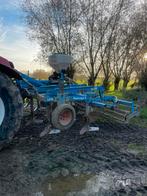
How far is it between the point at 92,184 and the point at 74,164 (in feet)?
1.58

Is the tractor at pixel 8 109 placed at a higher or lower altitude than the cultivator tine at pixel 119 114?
higher

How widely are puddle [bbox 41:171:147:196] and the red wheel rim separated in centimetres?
167

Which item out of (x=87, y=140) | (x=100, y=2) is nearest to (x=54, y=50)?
(x=100, y=2)

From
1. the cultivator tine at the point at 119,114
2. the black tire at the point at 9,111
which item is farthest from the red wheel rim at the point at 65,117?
the black tire at the point at 9,111

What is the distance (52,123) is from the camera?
416cm

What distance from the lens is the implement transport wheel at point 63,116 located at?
410 cm

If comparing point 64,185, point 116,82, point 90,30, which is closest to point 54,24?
point 90,30

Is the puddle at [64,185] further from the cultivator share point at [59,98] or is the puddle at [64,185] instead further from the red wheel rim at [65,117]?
the red wheel rim at [65,117]

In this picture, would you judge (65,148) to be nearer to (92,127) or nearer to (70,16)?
(92,127)

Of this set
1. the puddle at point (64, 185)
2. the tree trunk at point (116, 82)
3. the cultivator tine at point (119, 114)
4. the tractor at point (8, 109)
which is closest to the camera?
the puddle at point (64, 185)

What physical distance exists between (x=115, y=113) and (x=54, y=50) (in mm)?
9152

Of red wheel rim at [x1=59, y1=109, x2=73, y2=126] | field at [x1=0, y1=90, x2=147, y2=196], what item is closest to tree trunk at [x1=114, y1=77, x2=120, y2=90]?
field at [x1=0, y1=90, x2=147, y2=196]

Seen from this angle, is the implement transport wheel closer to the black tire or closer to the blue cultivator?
the blue cultivator

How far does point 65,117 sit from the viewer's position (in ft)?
14.1
